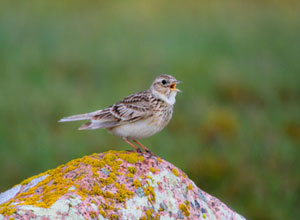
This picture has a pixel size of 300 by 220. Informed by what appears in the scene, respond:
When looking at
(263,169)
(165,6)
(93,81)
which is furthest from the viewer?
(165,6)

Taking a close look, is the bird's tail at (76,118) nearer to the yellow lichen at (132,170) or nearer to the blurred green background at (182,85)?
the yellow lichen at (132,170)

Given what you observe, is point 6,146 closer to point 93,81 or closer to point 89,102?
point 89,102

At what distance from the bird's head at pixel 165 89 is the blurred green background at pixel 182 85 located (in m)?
3.50

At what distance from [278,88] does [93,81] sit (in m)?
5.17

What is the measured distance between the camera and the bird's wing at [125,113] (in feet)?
22.2

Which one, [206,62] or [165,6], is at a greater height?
[165,6]

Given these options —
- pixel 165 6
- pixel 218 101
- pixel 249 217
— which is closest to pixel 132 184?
pixel 249 217

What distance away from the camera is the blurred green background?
10734mm

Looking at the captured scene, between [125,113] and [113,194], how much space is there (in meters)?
2.17

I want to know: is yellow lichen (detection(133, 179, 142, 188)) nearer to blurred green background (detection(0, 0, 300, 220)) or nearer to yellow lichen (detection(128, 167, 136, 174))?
yellow lichen (detection(128, 167, 136, 174))

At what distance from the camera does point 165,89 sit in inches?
285

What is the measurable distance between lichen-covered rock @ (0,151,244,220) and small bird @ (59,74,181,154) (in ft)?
2.75

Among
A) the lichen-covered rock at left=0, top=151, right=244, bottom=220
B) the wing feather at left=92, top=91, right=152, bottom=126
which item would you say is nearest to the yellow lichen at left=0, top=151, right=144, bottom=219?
the lichen-covered rock at left=0, top=151, right=244, bottom=220

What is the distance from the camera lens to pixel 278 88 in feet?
46.9
